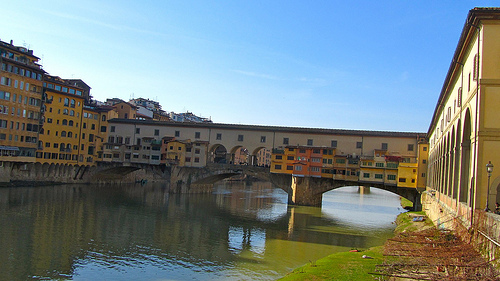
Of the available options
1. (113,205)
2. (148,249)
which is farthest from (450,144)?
(113,205)

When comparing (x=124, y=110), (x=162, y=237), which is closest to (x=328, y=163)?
(x=162, y=237)

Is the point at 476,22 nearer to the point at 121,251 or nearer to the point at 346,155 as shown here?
the point at 121,251

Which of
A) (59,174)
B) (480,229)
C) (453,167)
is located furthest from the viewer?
(59,174)

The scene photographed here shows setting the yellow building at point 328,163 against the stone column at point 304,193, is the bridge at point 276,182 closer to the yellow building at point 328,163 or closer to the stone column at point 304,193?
the stone column at point 304,193

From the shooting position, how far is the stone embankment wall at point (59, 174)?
5616cm

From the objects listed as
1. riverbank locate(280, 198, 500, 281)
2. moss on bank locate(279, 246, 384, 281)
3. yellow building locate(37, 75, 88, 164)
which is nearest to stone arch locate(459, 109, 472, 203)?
riverbank locate(280, 198, 500, 281)

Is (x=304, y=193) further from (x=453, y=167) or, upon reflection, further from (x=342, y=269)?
(x=342, y=269)

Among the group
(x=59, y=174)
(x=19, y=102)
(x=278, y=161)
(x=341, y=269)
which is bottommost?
(x=341, y=269)

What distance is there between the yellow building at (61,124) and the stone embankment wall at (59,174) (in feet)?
4.86

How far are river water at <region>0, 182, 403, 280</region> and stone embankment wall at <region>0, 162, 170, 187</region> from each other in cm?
443

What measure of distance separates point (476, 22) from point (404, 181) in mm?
36569

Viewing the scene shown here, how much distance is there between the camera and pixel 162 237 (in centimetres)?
3036

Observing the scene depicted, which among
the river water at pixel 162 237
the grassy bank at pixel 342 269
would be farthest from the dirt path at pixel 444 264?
the river water at pixel 162 237

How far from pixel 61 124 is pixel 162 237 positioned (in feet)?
137
